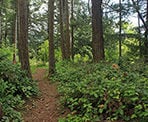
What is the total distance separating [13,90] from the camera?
8523mm

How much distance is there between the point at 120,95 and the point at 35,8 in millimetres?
33804

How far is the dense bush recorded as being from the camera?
6984 mm

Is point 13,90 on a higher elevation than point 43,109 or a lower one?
higher

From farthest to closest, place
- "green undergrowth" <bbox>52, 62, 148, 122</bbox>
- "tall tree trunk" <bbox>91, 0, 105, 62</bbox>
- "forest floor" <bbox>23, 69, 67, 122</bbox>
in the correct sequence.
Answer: "tall tree trunk" <bbox>91, 0, 105, 62</bbox> → "forest floor" <bbox>23, 69, 67, 122</bbox> → "green undergrowth" <bbox>52, 62, 148, 122</bbox>

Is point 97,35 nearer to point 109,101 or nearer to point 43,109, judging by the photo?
point 43,109

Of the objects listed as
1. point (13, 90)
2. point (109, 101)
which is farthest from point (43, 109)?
point (109, 101)

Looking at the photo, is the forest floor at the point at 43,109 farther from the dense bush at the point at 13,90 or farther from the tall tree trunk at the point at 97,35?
the tall tree trunk at the point at 97,35

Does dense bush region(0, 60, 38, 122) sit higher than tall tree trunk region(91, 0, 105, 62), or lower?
lower

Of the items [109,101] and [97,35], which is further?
[97,35]

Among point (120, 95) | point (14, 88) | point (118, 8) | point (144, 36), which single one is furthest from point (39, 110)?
point (118, 8)

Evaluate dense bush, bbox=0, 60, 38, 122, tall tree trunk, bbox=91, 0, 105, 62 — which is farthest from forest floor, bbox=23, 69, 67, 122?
tall tree trunk, bbox=91, 0, 105, 62

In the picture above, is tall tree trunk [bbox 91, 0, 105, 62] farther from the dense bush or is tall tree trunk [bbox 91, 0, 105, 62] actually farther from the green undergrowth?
the green undergrowth

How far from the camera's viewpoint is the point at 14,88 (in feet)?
28.4

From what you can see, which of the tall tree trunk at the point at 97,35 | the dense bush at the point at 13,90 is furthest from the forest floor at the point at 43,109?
the tall tree trunk at the point at 97,35
